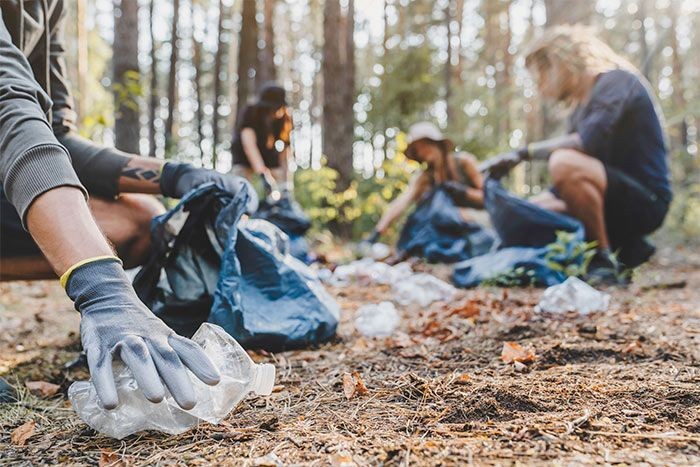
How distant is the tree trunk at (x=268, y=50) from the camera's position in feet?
32.8

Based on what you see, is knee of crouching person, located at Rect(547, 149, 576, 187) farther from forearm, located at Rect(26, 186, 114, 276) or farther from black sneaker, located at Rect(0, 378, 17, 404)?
black sneaker, located at Rect(0, 378, 17, 404)

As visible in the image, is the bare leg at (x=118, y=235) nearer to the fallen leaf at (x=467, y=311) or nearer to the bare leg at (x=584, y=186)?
the fallen leaf at (x=467, y=311)

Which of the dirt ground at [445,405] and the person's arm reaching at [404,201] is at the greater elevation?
the dirt ground at [445,405]

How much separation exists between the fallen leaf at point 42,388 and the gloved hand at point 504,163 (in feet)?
10.6

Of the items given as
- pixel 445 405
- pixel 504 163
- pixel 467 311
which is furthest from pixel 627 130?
pixel 445 405

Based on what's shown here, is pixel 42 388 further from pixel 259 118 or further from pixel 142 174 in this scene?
pixel 259 118

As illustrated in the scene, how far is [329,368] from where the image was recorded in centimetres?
168

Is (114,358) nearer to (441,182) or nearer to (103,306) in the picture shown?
(103,306)

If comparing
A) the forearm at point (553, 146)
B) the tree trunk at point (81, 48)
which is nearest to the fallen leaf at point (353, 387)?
the forearm at point (553, 146)

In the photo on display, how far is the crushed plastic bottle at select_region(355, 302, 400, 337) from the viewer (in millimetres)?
2213

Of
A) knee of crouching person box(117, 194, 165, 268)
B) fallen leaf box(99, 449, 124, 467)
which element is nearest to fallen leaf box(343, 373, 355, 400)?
fallen leaf box(99, 449, 124, 467)

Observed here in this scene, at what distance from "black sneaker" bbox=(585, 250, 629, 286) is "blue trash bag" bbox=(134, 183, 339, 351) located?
1985 millimetres

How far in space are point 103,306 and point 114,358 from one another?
4.8 inches

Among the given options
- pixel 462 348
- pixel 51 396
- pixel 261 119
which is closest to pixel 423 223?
pixel 261 119
